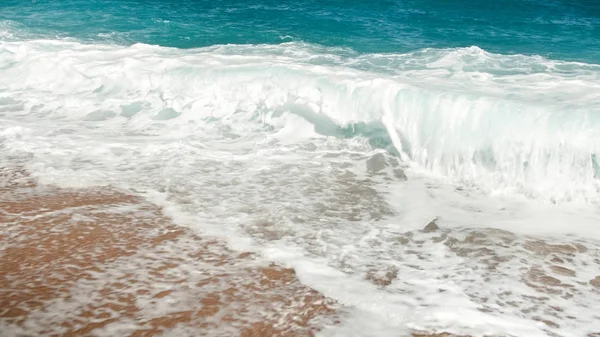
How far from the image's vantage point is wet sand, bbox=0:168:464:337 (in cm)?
321

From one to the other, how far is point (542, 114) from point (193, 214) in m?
4.12

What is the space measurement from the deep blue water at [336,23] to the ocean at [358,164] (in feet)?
5.57

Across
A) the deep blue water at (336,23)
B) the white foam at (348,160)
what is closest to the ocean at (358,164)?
the white foam at (348,160)

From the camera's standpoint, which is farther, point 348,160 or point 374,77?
point 374,77

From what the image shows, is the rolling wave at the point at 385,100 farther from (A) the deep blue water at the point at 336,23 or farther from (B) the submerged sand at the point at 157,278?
(A) the deep blue water at the point at 336,23

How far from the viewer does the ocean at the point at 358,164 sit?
3.71 m

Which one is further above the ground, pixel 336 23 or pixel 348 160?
pixel 336 23

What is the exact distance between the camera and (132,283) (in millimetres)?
3629

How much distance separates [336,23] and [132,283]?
14.6m

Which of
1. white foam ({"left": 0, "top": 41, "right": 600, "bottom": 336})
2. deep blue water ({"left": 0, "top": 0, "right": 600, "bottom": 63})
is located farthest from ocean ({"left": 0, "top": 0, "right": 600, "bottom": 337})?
deep blue water ({"left": 0, "top": 0, "right": 600, "bottom": 63})

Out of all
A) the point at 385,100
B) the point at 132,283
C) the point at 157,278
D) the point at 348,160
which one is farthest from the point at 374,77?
the point at 132,283

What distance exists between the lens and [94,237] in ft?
14.0

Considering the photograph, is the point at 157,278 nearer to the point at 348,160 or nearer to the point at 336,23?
the point at 348,160

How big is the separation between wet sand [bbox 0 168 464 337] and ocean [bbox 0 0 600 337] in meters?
0.05
